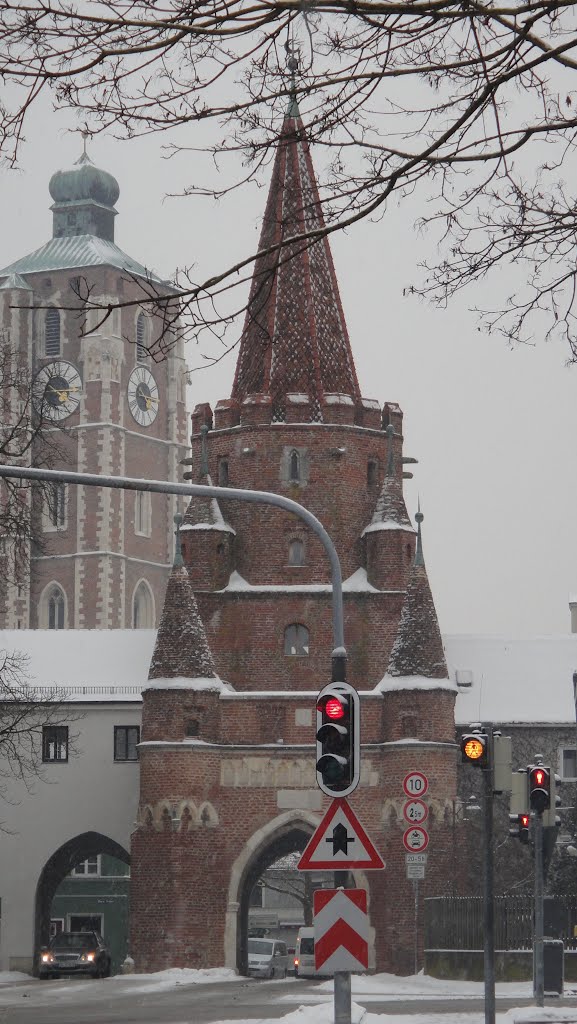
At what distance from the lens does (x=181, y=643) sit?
174 ft

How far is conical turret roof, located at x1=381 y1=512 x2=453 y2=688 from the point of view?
5294 cm

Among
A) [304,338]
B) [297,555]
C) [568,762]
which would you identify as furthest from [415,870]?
[568,762]

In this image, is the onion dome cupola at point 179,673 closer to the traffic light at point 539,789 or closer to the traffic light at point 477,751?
Answer: the traffic light at point 539,789

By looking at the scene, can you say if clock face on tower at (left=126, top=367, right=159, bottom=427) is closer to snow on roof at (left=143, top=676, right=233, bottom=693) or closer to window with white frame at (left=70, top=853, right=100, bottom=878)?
window with white frame at (left=70, top=853, right=100, bottom=878)

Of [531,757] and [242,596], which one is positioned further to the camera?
[531,757]

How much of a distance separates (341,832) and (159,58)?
861 cm

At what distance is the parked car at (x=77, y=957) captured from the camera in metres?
47.0

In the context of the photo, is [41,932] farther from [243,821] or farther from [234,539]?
[234,539]

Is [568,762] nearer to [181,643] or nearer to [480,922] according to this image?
[181,643]

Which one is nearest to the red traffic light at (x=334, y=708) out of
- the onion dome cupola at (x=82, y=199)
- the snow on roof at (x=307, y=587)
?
the snow on roof at (x=307, y=587)

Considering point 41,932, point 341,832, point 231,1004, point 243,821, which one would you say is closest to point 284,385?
point 243,821

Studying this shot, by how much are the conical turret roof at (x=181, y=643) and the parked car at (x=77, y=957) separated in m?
7.63

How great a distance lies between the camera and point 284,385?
2234 inches

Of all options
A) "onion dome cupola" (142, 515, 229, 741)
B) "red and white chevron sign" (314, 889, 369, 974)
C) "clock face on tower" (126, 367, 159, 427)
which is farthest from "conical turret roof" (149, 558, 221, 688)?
"clock face on tower" (126, 367, 159, 427)
